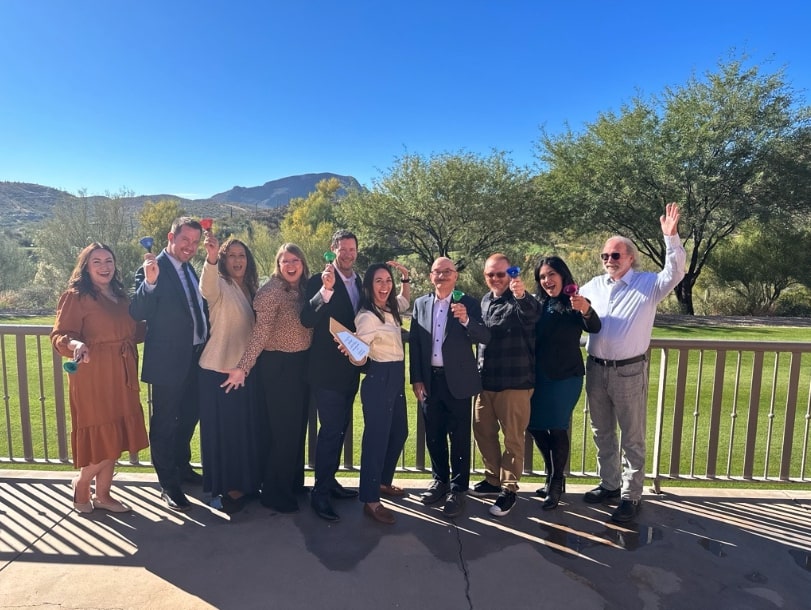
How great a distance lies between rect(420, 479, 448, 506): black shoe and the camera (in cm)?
318

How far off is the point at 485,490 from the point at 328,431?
1155mm

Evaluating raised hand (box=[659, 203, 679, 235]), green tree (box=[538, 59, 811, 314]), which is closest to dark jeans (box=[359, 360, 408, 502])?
raised hand (box=[659, 203, 679, 235])

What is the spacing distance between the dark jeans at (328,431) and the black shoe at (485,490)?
964mm

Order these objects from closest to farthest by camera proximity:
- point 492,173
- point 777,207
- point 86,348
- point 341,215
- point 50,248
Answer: point 86,348, point 777,207, point 50,248, point 492,173, point 341,215

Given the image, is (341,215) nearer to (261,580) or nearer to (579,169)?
(579,169)

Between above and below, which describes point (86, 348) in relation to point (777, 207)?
below

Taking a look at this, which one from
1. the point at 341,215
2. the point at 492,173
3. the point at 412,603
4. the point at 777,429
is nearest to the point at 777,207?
the point at 492,173


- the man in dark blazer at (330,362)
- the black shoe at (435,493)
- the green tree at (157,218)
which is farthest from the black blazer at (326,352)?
the green tree at (157,218)

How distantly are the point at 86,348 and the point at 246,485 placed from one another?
4.05 feet

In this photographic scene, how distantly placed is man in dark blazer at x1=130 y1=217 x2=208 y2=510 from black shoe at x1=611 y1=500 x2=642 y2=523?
102 inches

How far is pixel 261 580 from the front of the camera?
2.41 metres

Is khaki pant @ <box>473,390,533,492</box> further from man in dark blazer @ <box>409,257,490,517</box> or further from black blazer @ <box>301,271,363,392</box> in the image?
black blazer @ <box>301,271,363,392</box>

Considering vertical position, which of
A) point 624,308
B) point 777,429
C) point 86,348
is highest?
point 624,308

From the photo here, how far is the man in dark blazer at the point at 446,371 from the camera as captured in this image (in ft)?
9.77
